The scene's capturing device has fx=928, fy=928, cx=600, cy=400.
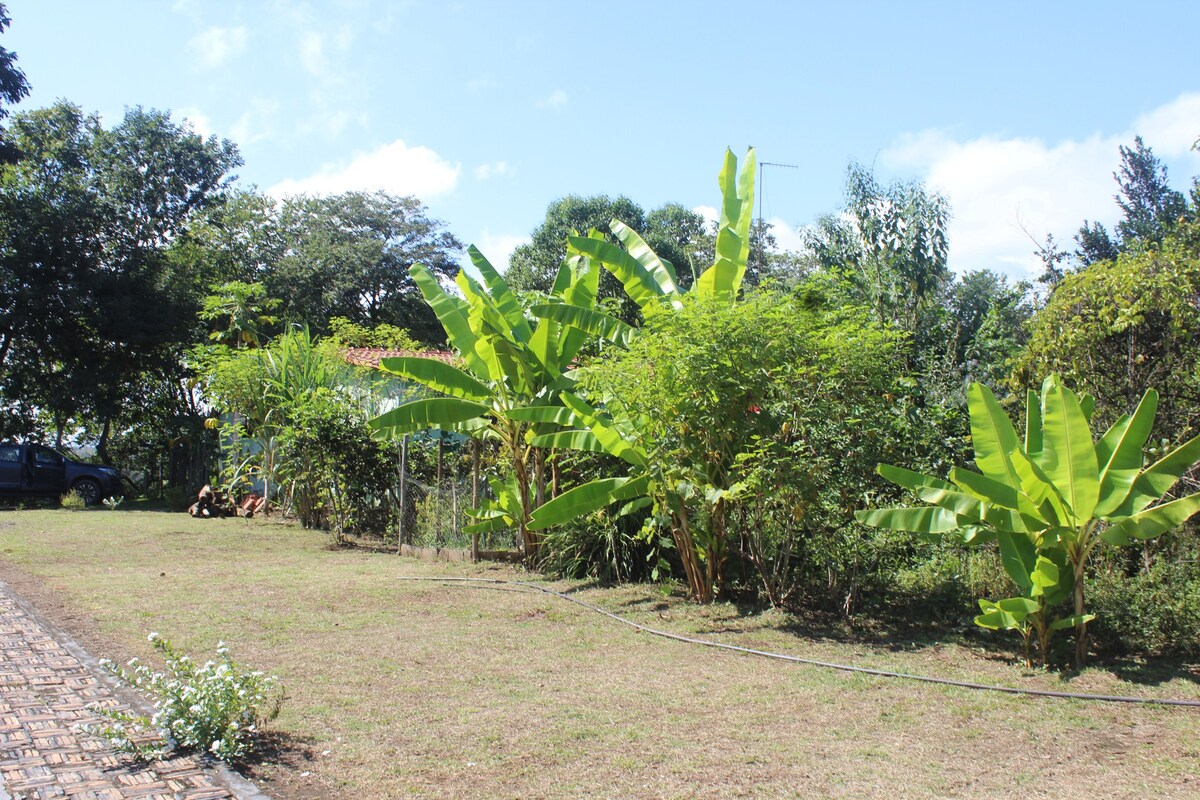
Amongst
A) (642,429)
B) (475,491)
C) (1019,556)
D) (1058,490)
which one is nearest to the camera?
(1058,490)

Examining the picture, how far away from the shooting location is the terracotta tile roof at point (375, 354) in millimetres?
18969

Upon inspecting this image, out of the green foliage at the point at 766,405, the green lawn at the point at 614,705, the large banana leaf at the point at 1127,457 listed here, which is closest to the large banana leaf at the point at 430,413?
the green lawn at the point at 614,705

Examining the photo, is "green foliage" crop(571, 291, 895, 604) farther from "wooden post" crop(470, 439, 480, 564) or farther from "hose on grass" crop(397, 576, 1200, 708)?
"wooden post" crop(470, 439, 480, 564)

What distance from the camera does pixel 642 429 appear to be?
29.4ft

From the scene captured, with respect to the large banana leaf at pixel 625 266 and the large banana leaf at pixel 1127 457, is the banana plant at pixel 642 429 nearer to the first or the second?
the large banana leaf at pixel 625 266

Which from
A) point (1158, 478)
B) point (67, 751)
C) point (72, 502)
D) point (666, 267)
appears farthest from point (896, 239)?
point (72, 502)

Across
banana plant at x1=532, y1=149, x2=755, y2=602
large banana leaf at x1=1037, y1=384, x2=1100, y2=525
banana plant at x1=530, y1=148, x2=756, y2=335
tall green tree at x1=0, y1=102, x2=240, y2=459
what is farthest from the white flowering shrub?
tall green tree at x1=0, y1=102, x2=240, y2=459

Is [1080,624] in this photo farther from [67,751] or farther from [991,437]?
[67,751]

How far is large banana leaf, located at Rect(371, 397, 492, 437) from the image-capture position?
1104cm

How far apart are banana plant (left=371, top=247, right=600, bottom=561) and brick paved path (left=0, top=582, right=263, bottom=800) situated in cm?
499

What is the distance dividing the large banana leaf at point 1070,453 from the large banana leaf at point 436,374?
6.80m

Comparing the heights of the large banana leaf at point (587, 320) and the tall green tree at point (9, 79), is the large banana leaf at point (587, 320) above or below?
below

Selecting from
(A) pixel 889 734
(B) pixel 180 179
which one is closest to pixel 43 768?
(A) pixel 889 734

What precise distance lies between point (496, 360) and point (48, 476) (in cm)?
1824
